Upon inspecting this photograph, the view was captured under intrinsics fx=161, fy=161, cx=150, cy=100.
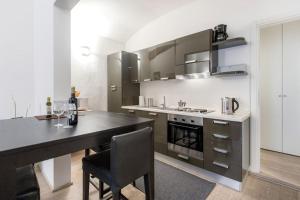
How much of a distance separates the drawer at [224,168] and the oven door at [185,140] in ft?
0.48

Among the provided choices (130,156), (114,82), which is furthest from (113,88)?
(130,156)

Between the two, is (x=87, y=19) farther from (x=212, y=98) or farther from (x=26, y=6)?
(x=212, y=98)

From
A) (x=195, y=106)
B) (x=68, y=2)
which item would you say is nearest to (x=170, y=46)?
(x=195, y=106)

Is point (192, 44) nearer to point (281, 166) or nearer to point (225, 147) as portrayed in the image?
point (225, 147)

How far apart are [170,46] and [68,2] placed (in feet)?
5.60

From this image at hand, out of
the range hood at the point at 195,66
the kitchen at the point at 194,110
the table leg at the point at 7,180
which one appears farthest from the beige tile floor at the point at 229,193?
the range hood at the point at 195,66

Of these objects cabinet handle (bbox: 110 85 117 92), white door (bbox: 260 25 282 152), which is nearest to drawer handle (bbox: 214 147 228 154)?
white door (bbox: 260 25 282 152)

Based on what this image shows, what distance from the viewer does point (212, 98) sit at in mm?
2719

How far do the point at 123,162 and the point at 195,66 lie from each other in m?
1.99

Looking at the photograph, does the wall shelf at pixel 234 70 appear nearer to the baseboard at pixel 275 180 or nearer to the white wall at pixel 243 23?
the white wall at pixel 243 23

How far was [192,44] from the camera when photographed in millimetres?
2588

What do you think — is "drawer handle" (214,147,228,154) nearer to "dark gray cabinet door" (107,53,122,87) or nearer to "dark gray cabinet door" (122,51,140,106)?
"dark gray cabinet door" (122,51,140,106)

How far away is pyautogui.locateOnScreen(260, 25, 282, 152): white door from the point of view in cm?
298

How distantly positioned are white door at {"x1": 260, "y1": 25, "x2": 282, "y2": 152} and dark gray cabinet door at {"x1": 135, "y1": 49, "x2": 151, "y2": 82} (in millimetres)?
2262
